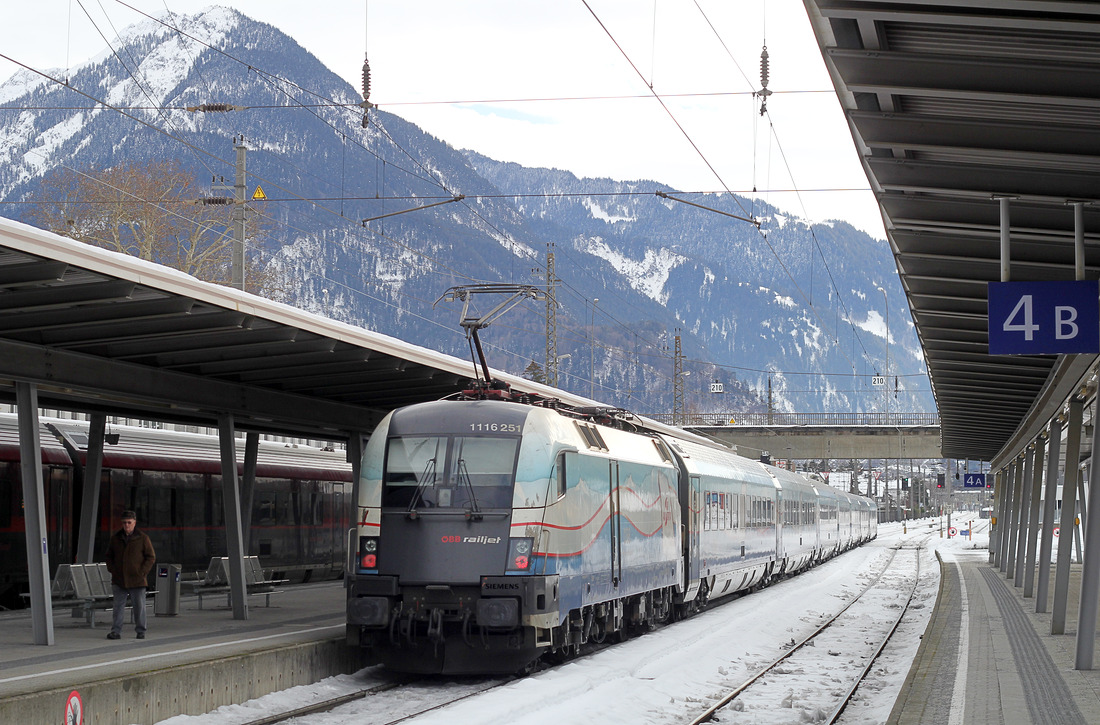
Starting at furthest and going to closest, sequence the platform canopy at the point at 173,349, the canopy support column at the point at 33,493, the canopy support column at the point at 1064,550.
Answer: the canopy support column at the point at 1064,550 < the canopy support column at the point at 33,493 < the platform canopy at the point at 173,349

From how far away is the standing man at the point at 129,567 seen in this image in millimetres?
14180

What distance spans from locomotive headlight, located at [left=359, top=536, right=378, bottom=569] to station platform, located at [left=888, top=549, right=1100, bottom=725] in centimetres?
571

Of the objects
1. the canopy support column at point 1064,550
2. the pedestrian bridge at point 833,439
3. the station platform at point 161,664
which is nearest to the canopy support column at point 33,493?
the station platform at point 161,664

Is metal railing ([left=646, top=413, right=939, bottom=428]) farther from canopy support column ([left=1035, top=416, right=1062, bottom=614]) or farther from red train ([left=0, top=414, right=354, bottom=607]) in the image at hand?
canopy support column ([left=1035, top=416, right=1062, bottom=614])

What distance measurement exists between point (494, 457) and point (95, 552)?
38.7ft

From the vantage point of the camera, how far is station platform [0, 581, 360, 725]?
10.2 meters

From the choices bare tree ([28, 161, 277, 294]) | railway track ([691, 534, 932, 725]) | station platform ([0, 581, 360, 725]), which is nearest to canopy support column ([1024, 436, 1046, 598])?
railway track ([691, 534, 932, 725])

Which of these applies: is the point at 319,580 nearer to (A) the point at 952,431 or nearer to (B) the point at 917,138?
(A) the point at 952,431

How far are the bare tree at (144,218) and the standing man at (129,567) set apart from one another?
102ft

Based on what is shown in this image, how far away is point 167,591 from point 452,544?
239 inches

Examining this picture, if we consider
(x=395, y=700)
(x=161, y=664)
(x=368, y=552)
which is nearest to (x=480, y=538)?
(x=368, y=552)

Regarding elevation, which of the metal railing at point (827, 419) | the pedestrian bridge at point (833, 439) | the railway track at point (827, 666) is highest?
the metal railing at point (827, 419)

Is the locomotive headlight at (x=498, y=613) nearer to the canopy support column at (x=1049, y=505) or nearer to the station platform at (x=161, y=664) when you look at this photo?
the station platform at (x=161, y=664)

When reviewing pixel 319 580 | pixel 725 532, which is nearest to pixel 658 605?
pixel 725 532
